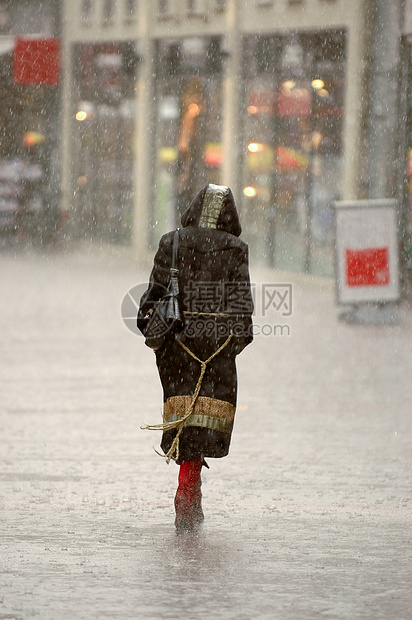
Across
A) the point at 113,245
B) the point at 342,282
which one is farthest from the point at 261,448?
the point at 113,245

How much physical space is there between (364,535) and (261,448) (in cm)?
217

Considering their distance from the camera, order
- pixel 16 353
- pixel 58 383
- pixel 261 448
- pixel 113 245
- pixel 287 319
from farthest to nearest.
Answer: pixel 113 245
pixel 287 319
pixel 16 353
pixel 58 383
pixel 261 448

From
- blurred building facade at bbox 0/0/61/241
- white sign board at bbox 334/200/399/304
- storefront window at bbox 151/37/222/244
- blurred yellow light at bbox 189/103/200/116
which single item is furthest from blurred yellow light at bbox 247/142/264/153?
white sign board at bbox 334/200/399/304

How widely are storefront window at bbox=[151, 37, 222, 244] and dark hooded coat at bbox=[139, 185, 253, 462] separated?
60.0 ft

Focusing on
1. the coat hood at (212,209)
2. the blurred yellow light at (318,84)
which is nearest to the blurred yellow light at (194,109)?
the blurred yellow light at (318,84)

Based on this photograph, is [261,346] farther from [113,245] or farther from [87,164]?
[87,164]

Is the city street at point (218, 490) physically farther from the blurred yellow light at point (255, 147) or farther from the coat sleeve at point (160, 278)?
the blurred yellow light at point (255, 147)

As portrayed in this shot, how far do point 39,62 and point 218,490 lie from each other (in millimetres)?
24458

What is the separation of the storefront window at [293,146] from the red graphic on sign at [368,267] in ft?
19.3

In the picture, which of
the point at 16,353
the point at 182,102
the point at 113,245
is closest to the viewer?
the point at 16,353

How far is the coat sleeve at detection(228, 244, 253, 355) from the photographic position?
6289 millimetres

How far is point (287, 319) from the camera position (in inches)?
653

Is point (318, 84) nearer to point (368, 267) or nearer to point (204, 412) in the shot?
point (368, 267)

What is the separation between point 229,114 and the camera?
935 inches
